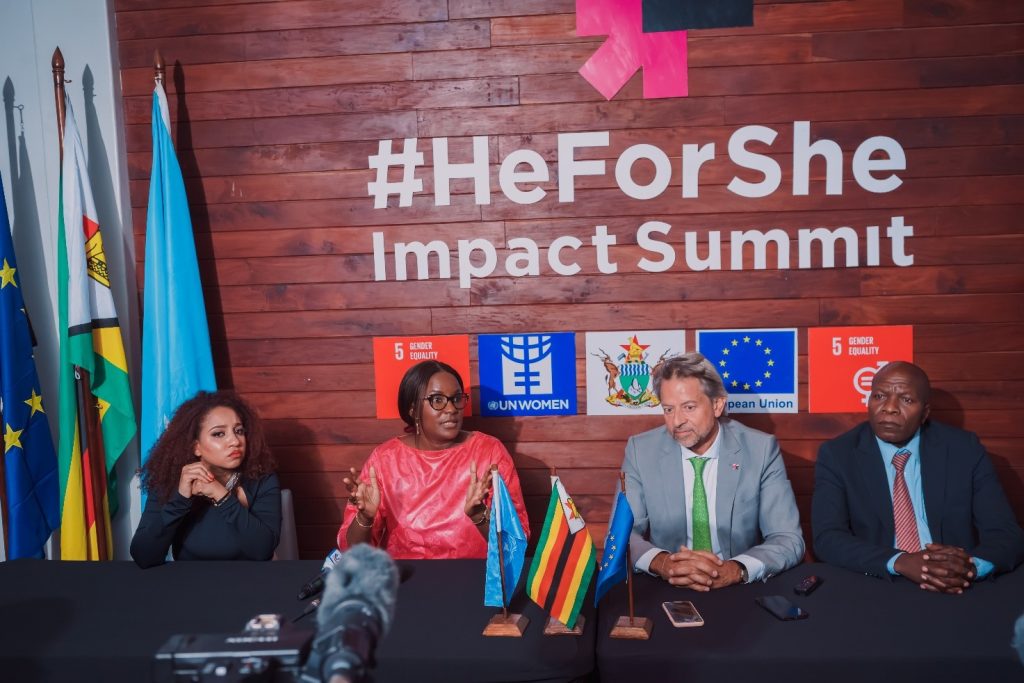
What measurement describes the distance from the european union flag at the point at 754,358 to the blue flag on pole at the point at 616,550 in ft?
5.03

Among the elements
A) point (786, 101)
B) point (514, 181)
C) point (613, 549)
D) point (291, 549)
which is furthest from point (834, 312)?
point (291, 549)

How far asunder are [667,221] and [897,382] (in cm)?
109

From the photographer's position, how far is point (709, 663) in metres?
1.55

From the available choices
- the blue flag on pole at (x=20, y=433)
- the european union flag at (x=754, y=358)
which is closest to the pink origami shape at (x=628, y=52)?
the european union flag at (x=754, y=358)

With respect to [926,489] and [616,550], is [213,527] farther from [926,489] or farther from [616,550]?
[926,489]

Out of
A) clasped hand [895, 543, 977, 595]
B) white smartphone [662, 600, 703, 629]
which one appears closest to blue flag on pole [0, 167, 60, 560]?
white smartphone [662, 600, 703, 629]

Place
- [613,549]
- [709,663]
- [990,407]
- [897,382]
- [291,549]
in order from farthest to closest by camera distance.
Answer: [990,407] → [291,549] → [897,382] → [613,549] → [709,663]

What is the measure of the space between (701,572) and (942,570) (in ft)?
Result: 1.85

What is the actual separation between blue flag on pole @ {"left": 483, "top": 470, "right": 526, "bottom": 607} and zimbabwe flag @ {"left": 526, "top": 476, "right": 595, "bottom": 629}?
5 cm

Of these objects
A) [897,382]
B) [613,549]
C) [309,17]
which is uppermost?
[309,17]

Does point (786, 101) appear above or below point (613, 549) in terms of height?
above

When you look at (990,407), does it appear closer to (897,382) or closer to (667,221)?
(897,382)

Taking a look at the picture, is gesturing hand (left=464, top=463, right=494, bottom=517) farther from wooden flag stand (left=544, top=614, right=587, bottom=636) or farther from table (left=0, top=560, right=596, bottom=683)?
wooden flag stand (left=544, top=614, right=587, bottom=636)

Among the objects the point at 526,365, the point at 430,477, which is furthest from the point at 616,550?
the point at 526,365
